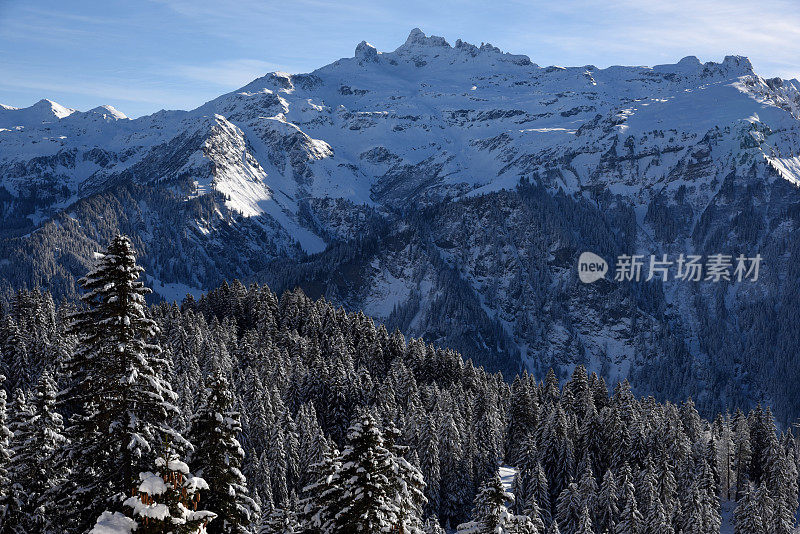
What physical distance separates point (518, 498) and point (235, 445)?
165 ft

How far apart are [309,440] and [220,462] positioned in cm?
4734

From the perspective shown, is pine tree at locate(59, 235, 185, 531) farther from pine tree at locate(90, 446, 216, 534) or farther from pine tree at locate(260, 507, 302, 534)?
pine tree at locate(260, 507, 302, 534)

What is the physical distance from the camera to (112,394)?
1841 cm

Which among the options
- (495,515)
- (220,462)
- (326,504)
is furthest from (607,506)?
(220,462)

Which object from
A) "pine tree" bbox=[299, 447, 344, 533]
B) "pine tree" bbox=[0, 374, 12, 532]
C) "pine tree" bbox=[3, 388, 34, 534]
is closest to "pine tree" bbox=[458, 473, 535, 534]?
"pine tree" bbox=[299, 447, 344, 533]

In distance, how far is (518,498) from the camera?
63.3m

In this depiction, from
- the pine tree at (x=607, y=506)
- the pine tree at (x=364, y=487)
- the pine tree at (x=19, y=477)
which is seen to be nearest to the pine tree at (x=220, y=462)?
the pine tree at (x=364, y=487)

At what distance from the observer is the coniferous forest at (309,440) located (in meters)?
18.2

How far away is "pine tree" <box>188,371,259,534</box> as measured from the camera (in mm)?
18266

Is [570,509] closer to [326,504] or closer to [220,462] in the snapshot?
[326,504]

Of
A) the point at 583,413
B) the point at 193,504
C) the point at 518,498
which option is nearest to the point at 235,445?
the point at 193,504

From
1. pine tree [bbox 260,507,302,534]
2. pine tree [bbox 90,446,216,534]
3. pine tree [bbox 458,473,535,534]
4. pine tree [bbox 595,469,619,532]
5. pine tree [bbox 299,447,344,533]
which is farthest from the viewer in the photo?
pine tree [bbox 595,469,619,532]

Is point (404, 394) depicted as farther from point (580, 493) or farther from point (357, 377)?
Answer: point (580, 493)

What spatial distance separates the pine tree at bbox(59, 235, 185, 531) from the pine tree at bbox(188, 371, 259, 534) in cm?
96
